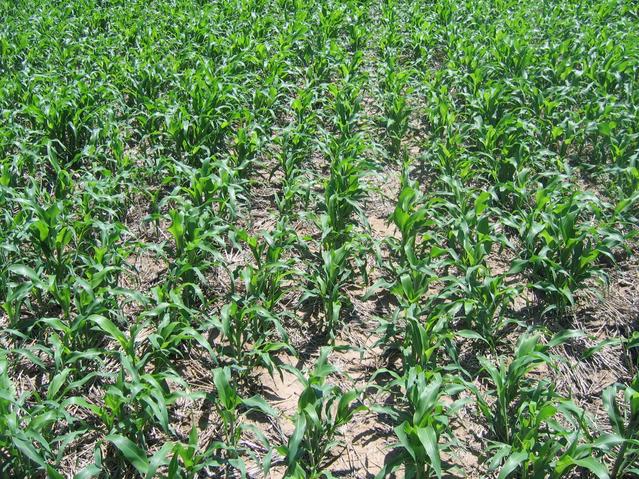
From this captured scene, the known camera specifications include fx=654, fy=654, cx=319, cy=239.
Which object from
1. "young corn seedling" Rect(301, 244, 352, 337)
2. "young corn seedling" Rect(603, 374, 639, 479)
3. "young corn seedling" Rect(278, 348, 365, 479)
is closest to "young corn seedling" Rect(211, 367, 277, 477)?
"young corn seedling" Rect(278, 348, 365, 479)

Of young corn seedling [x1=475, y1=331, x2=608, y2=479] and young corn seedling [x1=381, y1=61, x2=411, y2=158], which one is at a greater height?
young corn seedling [x1=381, y1=61, x2=411, y2=158]

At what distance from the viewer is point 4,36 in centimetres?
611

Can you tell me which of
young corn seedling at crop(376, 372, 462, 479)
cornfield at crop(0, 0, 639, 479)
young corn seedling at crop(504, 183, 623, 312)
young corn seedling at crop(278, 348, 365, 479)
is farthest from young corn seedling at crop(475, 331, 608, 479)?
young corn seedling at crop(278, 348, 365, 479)

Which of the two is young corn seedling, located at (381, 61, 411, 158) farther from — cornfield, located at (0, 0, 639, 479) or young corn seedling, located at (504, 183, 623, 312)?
young corn seedling, located at (504, 183, 623, 312)

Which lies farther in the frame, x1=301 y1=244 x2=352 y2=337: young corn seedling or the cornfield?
x1=301 y1=244 x2=352 y2=337: young corn seedling

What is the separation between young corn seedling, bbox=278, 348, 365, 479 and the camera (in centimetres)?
248

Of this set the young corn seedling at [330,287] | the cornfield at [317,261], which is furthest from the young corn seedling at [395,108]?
the young corn seedling at [330,287]

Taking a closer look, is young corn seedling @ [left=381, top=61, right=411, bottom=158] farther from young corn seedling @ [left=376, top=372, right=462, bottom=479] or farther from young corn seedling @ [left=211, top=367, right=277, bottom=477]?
young corn seedling @ [left=211, top=367, right=277, bottom=477]

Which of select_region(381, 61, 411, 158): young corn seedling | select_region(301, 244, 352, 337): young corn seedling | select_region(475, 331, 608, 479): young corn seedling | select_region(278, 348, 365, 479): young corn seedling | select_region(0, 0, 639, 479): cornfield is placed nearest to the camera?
select_region(475, 331, 608, 479): young corn seedling

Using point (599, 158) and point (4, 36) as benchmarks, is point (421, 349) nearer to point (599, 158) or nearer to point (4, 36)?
point (599, 158)

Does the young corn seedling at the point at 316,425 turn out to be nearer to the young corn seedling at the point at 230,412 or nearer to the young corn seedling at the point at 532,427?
the young corn seedling at the point at 230,412

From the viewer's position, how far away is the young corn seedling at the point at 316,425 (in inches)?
97.6

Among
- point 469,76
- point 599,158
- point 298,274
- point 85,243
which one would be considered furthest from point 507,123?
point 85,243

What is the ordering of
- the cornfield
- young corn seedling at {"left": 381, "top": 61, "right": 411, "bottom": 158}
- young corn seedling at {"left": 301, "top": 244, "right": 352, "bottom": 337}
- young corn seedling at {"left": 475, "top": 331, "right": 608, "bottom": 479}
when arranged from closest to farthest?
young corn seedling at {"left": 475, "top": 331, "right": 608, "bottom": 479} → the cornfield → young corn seedling at {"left": 301, "top": 244, "right": 352, "bottom": 337} → young corn seedling at {"left": 381, "top": 61, "right": 411, "bottom": 158}
